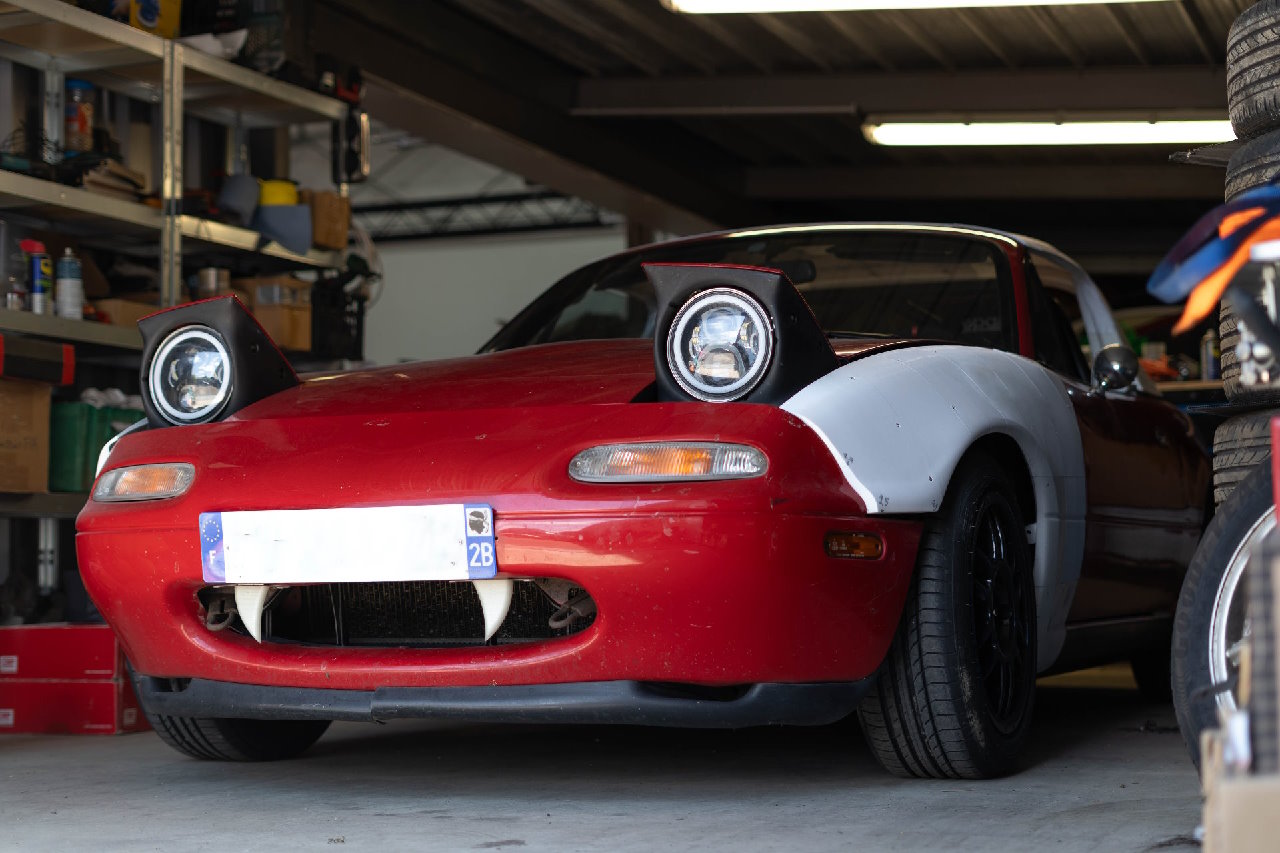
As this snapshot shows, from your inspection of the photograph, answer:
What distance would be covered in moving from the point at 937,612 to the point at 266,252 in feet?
13.1

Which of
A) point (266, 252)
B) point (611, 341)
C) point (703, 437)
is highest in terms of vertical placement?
point (266, 252)

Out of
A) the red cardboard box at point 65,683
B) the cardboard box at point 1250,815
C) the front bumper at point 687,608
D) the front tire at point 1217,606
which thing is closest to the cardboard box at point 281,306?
the red cardboard box at point 65,683

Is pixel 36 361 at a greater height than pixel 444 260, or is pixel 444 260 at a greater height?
pixel 444 260

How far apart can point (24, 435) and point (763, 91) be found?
6.24 m

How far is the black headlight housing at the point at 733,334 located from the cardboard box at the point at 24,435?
277cm

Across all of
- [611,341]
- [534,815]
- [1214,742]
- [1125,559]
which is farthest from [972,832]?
[1125,559]

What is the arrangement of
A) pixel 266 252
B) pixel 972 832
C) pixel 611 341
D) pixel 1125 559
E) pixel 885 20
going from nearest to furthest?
pixel 972 832, pixel 611 341, pixel 1125 559, pixel 266 252, pixel 885 20

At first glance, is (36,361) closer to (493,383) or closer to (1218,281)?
(493,383)

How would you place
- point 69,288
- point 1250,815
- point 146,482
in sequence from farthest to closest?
point 69,288 → point 146,482 → point 1250,815

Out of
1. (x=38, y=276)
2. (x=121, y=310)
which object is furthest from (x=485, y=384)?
(x=121, y=310)

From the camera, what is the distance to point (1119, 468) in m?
3.91

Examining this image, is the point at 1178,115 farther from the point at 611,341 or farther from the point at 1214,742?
the point at 1214,742

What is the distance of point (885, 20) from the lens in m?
8.84

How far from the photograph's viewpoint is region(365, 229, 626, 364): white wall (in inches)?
1109
